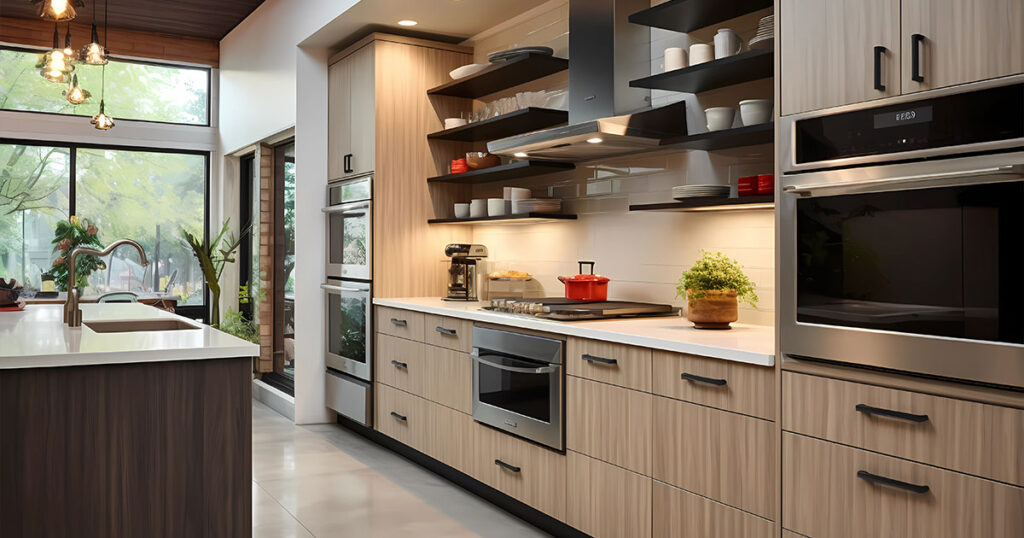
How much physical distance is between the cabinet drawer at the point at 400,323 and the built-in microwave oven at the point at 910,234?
2.41 meters

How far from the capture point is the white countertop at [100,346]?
2289 millimetres

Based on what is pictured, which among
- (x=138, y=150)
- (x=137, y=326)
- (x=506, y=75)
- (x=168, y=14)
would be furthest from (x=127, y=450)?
(x=138, y=150)

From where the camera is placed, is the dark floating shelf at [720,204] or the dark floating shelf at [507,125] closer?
the dark floating shelf at [720,204]

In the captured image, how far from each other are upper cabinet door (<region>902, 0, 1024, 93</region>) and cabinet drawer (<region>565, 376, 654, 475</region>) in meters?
1.31

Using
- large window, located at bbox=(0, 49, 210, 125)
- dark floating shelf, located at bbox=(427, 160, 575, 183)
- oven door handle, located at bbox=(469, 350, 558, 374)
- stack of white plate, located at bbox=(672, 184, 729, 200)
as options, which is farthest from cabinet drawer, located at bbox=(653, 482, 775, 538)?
large window, located at bbox=(0, 49, 210, 125)

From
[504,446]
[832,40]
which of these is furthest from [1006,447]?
[504,446]

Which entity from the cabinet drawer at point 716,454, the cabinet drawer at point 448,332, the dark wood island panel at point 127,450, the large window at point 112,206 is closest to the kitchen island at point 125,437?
the dark wood island panel at point 127,450

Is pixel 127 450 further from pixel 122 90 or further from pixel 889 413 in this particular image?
pixel 122 90

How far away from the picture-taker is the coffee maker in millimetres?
4656

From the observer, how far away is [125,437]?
7.85 feet

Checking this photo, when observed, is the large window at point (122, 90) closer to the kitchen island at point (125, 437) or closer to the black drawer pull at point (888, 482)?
the kitchen island at point (125, 437)

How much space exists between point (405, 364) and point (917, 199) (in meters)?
3.03

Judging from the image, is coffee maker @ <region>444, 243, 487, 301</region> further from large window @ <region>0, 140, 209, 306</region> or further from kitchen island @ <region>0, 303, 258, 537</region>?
large window @ <region>0, 140, 209, 306</region>

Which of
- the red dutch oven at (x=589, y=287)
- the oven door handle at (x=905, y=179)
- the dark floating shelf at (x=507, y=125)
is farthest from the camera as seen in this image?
the dark floating shelf at (x=507, y=125)
